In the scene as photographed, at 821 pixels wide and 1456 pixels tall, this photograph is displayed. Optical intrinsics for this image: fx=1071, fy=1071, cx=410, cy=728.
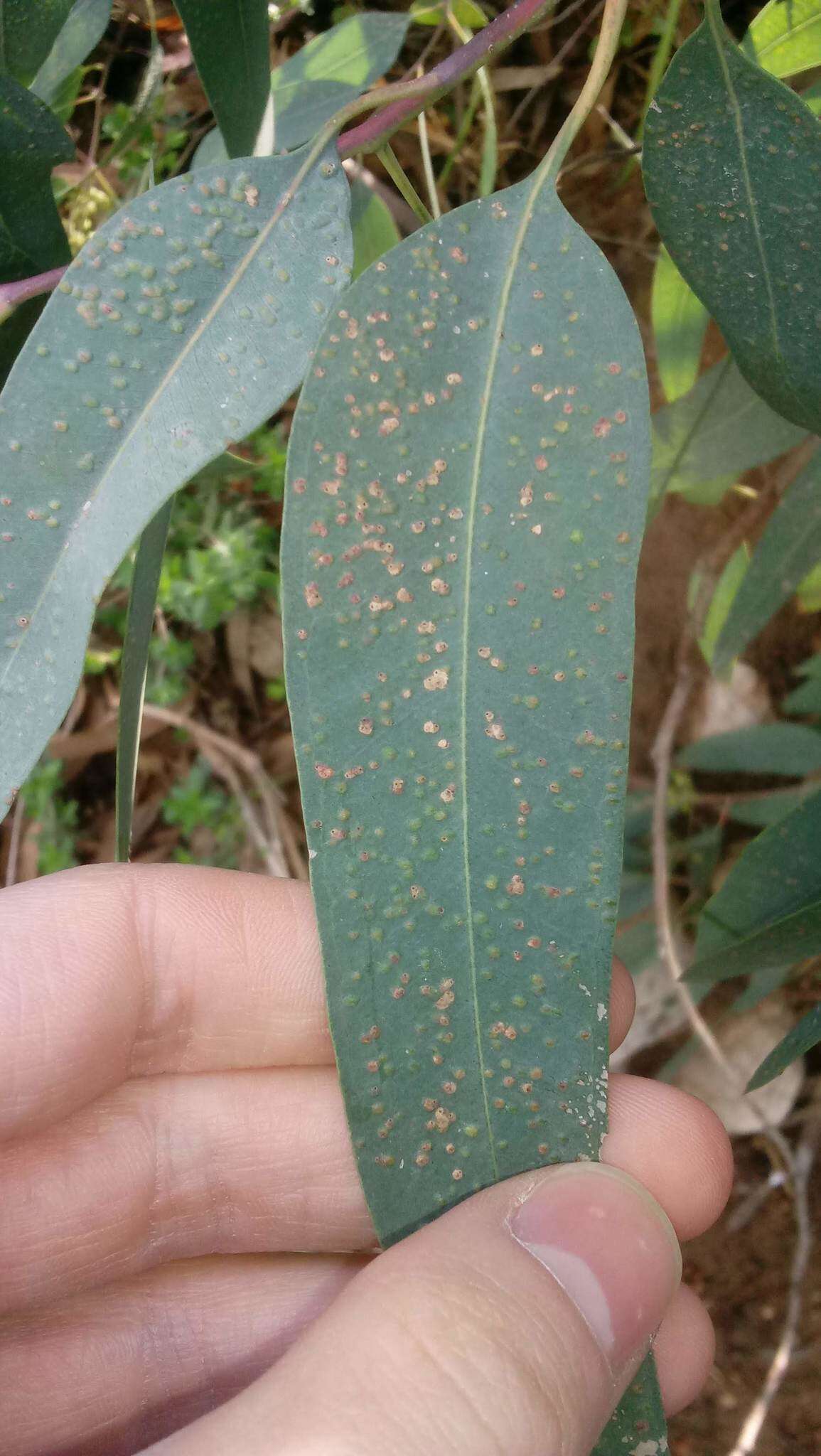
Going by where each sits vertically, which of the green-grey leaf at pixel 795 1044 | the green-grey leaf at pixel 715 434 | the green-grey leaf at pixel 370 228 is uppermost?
the green-grey leaf at pixel 370 228

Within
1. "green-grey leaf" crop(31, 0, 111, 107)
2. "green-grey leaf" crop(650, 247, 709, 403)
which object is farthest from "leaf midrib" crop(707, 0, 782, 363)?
"green-grey leaf" crop(31, 0, 111, 107)

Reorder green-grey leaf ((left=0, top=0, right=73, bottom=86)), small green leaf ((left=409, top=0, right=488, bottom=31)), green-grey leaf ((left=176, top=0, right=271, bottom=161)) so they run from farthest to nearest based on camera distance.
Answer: small green leaf ((left=409, top=0, right=488, bottom=31)), green-grey leaf ((left=0, top=0, right=73, bottom=86)), green-grey leaf ((left=176, top=0, right=271, bottom=161))

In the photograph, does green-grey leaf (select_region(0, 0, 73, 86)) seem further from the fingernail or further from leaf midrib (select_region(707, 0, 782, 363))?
the fingernail

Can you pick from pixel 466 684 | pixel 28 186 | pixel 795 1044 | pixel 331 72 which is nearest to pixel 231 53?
pixel 28 186

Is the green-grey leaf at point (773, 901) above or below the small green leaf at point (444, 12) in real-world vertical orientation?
below

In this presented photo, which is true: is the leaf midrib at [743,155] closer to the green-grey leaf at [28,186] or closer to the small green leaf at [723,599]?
the green-grey leaf at [28,186]

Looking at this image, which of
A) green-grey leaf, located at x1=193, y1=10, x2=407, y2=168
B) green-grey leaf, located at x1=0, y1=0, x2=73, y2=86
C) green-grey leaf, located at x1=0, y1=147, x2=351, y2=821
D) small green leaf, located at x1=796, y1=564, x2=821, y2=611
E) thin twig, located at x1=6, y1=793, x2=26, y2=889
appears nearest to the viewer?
green-grey leaf, located at x1=0, y1=147, x2=351, y2=821

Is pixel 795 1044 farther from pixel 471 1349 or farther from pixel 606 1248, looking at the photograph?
pixel 471 1349

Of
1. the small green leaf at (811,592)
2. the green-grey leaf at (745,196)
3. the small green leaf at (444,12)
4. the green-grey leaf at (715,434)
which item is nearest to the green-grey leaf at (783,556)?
the green-grey leaf at (715,434)
